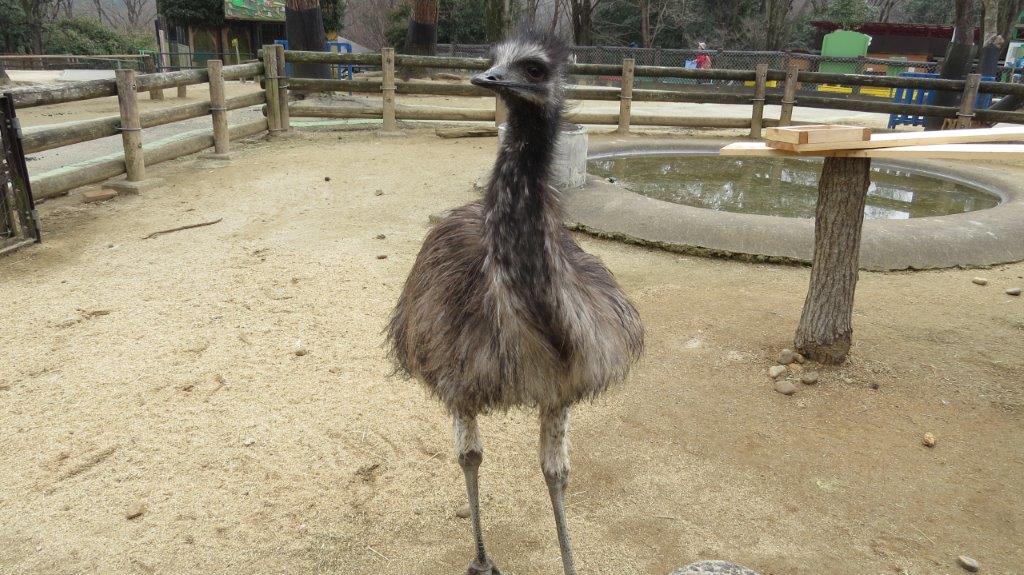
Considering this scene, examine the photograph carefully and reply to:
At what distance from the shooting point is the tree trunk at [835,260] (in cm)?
349

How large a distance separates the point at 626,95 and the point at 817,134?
7.54 meters

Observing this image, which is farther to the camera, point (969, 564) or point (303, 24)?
point (303, 24)

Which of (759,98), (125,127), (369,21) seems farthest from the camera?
(369,21)

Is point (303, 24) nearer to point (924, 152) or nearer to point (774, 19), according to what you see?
point (924, 152)

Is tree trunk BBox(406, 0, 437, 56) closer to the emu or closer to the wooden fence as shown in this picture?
the wooden fence

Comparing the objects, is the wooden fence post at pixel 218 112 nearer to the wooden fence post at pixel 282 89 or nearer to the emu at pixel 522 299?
the wooden fence post at pixel 282 89

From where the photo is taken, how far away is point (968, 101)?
9414 millimetres

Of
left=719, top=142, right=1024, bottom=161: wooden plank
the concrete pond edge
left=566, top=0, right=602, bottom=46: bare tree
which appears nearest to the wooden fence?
the concrete pond edge

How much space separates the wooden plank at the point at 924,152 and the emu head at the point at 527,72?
4.34 ft

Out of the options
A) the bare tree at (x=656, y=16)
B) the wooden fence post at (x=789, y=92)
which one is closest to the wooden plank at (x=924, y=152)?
the wooden fence post at (x=789, y=92)

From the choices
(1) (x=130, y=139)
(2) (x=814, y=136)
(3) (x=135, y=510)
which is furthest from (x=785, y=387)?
(1) (x=130, y=139)

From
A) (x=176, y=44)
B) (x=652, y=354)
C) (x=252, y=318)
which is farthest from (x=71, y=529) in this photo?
(x=176, y=44)

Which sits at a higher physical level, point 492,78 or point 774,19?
point 774,19

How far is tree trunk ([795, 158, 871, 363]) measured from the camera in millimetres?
3490
